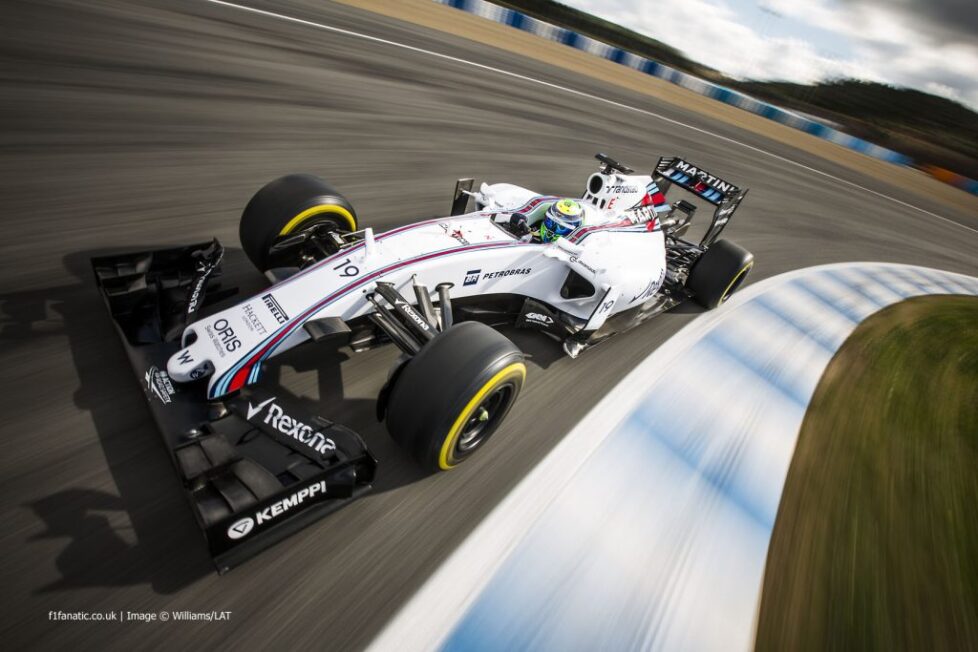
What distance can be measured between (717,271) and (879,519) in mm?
2617

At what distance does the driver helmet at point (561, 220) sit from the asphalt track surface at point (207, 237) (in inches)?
34.6

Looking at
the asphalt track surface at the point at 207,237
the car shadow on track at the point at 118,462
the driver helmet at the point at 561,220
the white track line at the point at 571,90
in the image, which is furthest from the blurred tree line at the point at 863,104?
the car shadow on track at the point at 118,462

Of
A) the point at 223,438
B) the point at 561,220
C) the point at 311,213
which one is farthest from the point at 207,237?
the point at 561,220

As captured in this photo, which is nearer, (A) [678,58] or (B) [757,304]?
(B) [757,304]

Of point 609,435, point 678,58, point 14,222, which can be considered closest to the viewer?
point 609,435

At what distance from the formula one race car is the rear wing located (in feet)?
3.65

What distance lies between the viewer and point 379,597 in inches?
88.4

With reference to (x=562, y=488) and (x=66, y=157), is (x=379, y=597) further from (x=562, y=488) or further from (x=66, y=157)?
(x=66, y=157)

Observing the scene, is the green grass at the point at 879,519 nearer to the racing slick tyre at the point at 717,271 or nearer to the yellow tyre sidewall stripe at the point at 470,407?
the racing slick tyre at the point at 717,271

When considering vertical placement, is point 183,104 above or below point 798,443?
above

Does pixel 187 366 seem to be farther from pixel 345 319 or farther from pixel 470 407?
pixel 470 407

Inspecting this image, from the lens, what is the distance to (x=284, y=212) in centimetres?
342

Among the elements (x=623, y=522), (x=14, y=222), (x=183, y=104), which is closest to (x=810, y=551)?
(x=623, y=522)

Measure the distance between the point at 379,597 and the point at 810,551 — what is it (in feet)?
8.54
